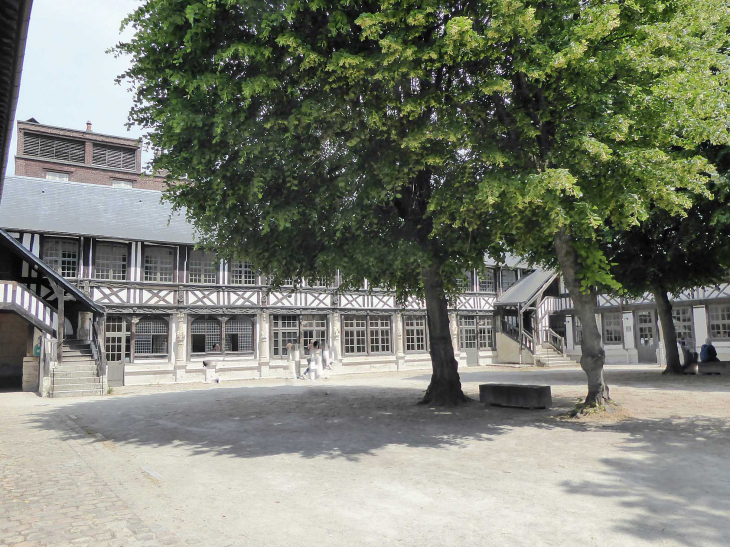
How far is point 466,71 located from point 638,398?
864 centimetres

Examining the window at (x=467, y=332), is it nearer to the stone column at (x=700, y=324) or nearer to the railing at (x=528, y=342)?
the railing at (x=528, y=342)

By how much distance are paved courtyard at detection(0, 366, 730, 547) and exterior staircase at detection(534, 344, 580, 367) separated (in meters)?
17.1

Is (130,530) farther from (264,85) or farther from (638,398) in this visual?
(638,398)

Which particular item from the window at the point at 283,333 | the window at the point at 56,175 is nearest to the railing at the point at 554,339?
the window at the point at 283,333

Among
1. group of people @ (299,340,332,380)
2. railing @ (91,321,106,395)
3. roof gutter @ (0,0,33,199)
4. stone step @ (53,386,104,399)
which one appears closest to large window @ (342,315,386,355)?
group of people @ (299,340,332,380)

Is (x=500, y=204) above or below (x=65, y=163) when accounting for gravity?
below

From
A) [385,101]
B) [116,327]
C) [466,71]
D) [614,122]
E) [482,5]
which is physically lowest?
[116,327]

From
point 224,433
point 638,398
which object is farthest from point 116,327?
point 638,398

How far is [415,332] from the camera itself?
97.3ft

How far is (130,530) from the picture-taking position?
477cm

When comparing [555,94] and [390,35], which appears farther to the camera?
[555,94]

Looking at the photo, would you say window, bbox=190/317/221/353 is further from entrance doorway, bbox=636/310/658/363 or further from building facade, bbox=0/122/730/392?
entrance doorway, bbox=636/310/658/363

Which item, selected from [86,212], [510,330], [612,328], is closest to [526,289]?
[510,330]

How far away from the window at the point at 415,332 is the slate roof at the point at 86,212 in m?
12.0
